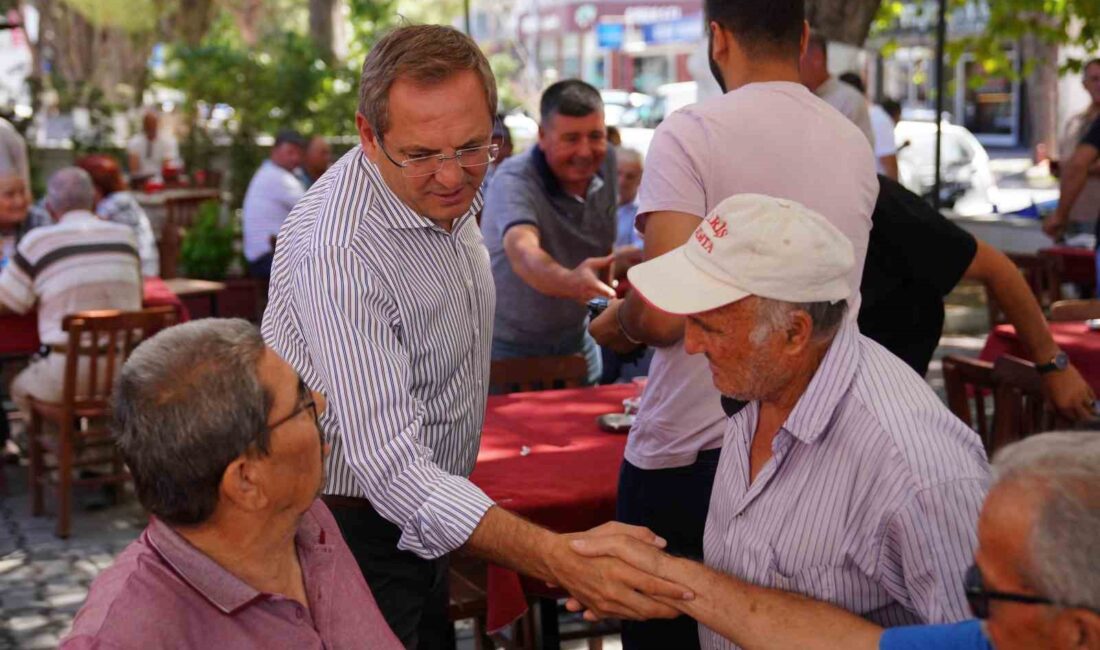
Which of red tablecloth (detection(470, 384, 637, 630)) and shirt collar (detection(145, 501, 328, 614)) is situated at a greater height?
shirt collar (detection(145, 501, 328, 614))

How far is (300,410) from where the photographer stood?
83.7 inches

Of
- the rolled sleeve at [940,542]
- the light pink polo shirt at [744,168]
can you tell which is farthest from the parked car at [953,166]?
the rolled sleeve at [940,542]

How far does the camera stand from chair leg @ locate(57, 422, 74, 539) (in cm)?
664

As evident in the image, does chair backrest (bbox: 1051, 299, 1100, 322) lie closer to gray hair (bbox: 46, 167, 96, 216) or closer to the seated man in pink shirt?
the seated man in pink shirt

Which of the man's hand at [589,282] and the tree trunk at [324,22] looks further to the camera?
the tree trunk at [324,22]

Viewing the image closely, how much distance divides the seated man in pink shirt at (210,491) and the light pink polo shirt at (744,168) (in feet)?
3.59

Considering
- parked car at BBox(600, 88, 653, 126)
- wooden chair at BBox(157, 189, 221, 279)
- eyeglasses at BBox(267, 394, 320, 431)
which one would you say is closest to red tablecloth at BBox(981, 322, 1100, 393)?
eyeglasses at BBox(267, 394, 320, 431)

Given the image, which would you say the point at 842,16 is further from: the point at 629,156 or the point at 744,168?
the point at 744,168

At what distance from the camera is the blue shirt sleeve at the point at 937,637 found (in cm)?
194

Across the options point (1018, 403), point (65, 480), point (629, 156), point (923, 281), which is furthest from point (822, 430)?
point (629, 156)

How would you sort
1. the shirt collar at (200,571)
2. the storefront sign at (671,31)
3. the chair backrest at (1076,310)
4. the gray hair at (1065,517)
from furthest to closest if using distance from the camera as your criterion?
the storefront sign at (671,31) → the chair backrest at (1076,310) → the shirt collar at (200,571) → the gray hair at (1065,517)

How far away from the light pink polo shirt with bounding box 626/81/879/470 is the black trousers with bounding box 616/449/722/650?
5 cm

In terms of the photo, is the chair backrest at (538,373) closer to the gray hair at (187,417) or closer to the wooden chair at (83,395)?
the wooden chair at (83,395)

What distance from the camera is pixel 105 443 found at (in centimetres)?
736
